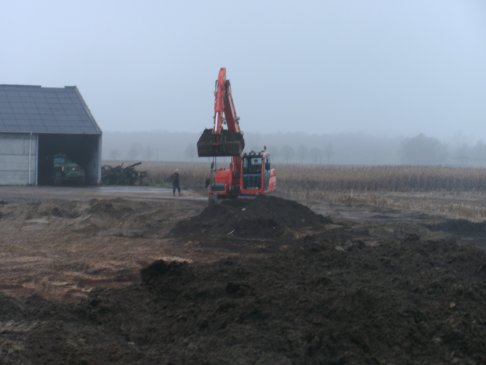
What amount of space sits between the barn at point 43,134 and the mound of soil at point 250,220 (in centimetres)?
1914

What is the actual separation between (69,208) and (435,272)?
16.5 meters

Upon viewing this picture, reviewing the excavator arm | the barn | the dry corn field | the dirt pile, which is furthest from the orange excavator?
the barn

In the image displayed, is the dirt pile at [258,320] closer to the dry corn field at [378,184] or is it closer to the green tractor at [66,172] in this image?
the dry corn field at [378,184]

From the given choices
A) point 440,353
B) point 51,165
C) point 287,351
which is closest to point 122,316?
point 287,351

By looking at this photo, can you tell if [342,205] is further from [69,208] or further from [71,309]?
[71,309]

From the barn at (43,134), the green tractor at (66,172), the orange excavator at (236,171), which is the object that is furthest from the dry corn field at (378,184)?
the orange excavator at (236,171)

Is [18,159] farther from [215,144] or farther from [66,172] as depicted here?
[215,144]

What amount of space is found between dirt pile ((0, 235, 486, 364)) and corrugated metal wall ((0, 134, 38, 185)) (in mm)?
30041

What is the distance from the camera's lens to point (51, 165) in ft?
143

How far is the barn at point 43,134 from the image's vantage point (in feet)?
131

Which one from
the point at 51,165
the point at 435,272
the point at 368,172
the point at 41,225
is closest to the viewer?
the point at 435,272

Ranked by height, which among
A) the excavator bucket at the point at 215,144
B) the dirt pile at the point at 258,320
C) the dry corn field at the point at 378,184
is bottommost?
the dirt pile at the point at 258,320

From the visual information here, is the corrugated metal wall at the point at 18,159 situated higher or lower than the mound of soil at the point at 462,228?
higher

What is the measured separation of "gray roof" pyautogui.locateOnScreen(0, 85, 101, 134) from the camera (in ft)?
133
